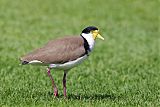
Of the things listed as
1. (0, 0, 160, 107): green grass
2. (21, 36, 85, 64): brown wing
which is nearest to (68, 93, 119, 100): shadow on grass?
(0, 0, 160, 107): green grass

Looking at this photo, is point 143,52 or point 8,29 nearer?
point 143,52

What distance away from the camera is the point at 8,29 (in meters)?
24.0

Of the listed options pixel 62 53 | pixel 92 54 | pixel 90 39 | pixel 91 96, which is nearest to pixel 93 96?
pixel 91 96

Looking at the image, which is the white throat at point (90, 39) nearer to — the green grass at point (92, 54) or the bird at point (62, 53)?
the bird at point (62, 53)

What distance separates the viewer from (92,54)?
18859 mm

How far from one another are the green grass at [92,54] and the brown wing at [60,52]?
73 centimetres

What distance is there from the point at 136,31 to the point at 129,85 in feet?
43.9

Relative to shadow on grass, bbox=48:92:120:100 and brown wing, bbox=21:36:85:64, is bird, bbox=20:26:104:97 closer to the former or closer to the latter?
brown wing, bbox=21:36:85:64

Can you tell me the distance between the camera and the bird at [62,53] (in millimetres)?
9680

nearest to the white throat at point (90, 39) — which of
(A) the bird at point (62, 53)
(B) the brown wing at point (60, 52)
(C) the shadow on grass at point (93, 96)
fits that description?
(A) the bird at point (62, 53)

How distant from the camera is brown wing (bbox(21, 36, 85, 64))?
9688 millimetres

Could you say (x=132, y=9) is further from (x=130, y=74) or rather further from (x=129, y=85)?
(x=129, y=85)

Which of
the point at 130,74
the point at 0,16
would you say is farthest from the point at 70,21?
the point at 130,74

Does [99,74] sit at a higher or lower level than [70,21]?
lower
